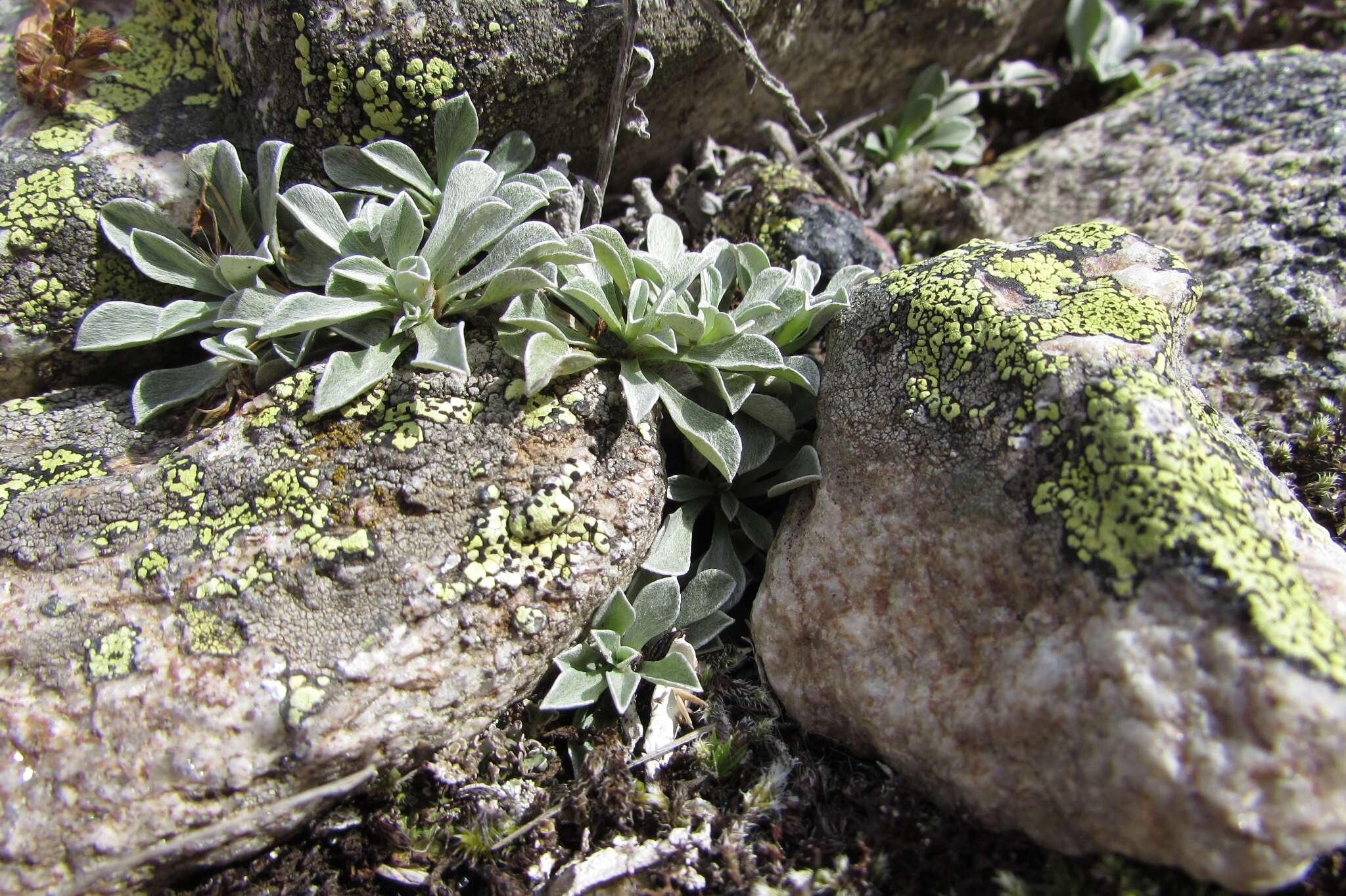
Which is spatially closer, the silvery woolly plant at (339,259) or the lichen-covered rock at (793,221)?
the silvery woolly plant at (339,259)

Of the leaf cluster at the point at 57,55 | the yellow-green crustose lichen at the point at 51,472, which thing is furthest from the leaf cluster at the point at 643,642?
the leaf cluster at the point at 57,55

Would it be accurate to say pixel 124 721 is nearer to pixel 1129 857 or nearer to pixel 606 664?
pixel 606 664

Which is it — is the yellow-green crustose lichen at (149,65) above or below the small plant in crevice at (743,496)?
above

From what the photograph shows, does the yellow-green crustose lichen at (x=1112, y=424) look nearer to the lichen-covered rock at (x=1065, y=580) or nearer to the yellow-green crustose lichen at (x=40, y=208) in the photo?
the lichen-covered rock at (x=1065, y=580)

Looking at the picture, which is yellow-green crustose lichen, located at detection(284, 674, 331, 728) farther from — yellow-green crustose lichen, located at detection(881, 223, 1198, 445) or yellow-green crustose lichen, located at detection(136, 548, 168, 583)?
yellow-green crustose lichen, located at detection(881, 223, 1198, 445)

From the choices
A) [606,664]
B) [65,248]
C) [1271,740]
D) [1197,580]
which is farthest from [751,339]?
[65,248]

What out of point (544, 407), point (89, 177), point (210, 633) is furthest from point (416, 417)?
point (89, 177)

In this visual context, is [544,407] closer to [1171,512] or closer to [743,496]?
[743,496]
